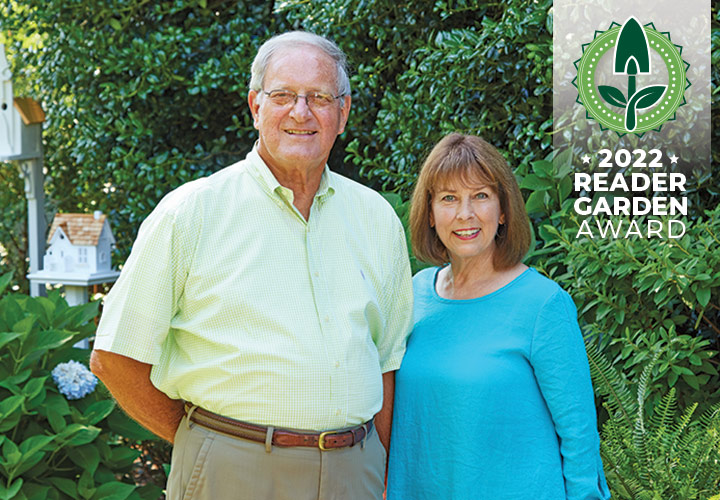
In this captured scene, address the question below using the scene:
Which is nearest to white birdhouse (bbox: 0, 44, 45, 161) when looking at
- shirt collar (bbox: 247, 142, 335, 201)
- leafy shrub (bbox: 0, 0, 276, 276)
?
leafy shrub (bbox: 0, 0, 276, 276)

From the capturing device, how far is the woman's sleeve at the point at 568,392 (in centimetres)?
203

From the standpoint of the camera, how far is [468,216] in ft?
7.20

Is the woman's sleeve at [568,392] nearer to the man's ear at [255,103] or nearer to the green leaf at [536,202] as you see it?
the man's ear at [255,103]

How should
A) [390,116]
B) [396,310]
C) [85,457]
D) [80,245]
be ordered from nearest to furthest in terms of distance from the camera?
[396,310]
[85,457]
[390,116]
[80,245]

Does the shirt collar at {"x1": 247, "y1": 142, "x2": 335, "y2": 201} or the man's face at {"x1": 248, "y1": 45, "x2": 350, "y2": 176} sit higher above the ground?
the man's face at {"x1": 248, "y1": 45, "x2": 350, "y2": 176}

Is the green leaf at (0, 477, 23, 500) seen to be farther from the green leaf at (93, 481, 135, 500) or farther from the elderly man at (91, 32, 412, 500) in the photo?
the elderly man at (91, 32, 412, 500)

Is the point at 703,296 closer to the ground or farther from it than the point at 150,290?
closer to the ground

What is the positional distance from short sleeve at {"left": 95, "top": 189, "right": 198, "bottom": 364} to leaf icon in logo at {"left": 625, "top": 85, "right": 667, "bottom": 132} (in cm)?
192

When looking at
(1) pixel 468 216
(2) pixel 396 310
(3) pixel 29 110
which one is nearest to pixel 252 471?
(2) pixel 396 310

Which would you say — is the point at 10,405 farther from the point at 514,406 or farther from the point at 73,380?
the point at 514,406

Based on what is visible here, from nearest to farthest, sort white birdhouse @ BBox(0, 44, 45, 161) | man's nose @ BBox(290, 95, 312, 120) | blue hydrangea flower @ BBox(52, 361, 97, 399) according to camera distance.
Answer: man's nose @ BBox(290, 95, 312, 120) < blue hydrangea flower @ BBox(52, 361, 97, 399) < white birdhouse @ BBox(0, 44, 45, 161)

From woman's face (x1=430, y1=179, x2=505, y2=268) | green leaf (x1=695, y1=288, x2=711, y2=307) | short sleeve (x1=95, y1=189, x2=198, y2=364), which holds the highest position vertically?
woman's face (x1=430, y1=179, x2=505, y2=268)

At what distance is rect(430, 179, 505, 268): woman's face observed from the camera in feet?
7.22

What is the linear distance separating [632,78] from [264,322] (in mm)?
1911
